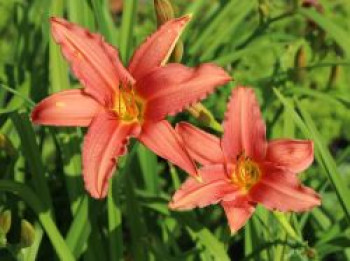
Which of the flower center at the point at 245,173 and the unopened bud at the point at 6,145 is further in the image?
the unopened bud at the point at 6,145

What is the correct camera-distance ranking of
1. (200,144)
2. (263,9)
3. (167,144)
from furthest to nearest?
1. (263,9)
2. (200,144)
3. (167,144)

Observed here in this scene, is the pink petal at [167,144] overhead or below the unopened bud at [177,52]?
below

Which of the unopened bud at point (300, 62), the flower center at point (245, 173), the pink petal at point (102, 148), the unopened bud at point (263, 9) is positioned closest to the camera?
the pink petal at point (102, 148)

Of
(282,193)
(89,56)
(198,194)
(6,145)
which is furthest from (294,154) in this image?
(6,145)

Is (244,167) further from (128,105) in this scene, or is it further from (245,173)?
(128,105)

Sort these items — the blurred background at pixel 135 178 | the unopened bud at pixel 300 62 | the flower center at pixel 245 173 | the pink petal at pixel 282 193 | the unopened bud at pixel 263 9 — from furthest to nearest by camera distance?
the unopened bud at pixel 263 9 → the unopened bud at pixel 300 62 → the blurred background at pixel 135 178 → the flower center at pixel 245 173 → the pink petal at pixel 282 193

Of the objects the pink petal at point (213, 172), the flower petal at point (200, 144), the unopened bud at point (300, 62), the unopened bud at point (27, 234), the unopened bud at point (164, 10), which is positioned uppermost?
the unopened bud at point (164, 10)

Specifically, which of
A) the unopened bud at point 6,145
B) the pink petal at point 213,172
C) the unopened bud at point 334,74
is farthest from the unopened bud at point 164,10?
the unopened bud at point 334,74

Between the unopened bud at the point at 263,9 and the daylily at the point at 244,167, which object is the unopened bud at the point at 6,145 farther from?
the unopened bud at the point at 263,9
